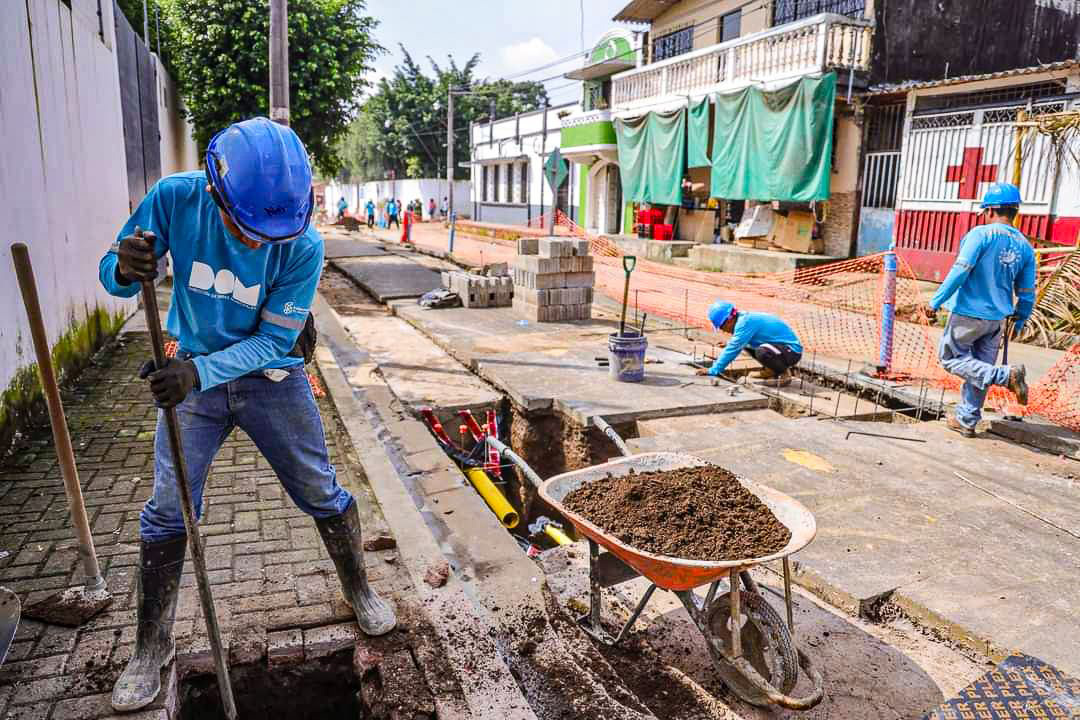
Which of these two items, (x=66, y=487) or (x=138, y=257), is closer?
(x=138, y=257)

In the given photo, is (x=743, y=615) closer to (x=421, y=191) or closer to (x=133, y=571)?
(x=133, y=571)

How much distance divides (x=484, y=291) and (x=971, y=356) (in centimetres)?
756

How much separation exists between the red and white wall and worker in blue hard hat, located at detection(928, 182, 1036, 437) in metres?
5.94

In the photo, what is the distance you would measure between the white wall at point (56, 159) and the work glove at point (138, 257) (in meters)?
3.35

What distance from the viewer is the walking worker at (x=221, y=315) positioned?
2402 millimetres

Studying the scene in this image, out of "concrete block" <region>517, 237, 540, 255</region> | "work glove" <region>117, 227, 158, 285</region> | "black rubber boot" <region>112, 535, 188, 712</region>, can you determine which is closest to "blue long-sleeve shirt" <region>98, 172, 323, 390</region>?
"work glove" <region>117, 227, 158, 285</region>

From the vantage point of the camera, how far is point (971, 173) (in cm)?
1259

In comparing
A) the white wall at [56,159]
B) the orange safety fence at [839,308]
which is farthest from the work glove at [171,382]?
the orange safety fence at [839,308]

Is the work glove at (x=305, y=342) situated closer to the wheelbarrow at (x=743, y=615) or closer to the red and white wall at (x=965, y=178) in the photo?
the wheelbarrow at (x=743, y=615)

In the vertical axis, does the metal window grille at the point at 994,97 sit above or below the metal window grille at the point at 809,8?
below

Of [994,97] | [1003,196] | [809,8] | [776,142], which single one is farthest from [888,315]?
[809,8]

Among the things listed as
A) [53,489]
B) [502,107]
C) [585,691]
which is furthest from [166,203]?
[502,107]

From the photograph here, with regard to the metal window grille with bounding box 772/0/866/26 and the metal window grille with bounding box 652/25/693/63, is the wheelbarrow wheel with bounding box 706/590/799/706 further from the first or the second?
the metal window grille with bounding box 652/25/693/63

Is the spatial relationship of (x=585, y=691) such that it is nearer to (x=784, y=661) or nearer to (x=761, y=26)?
(x=784, y=661)
